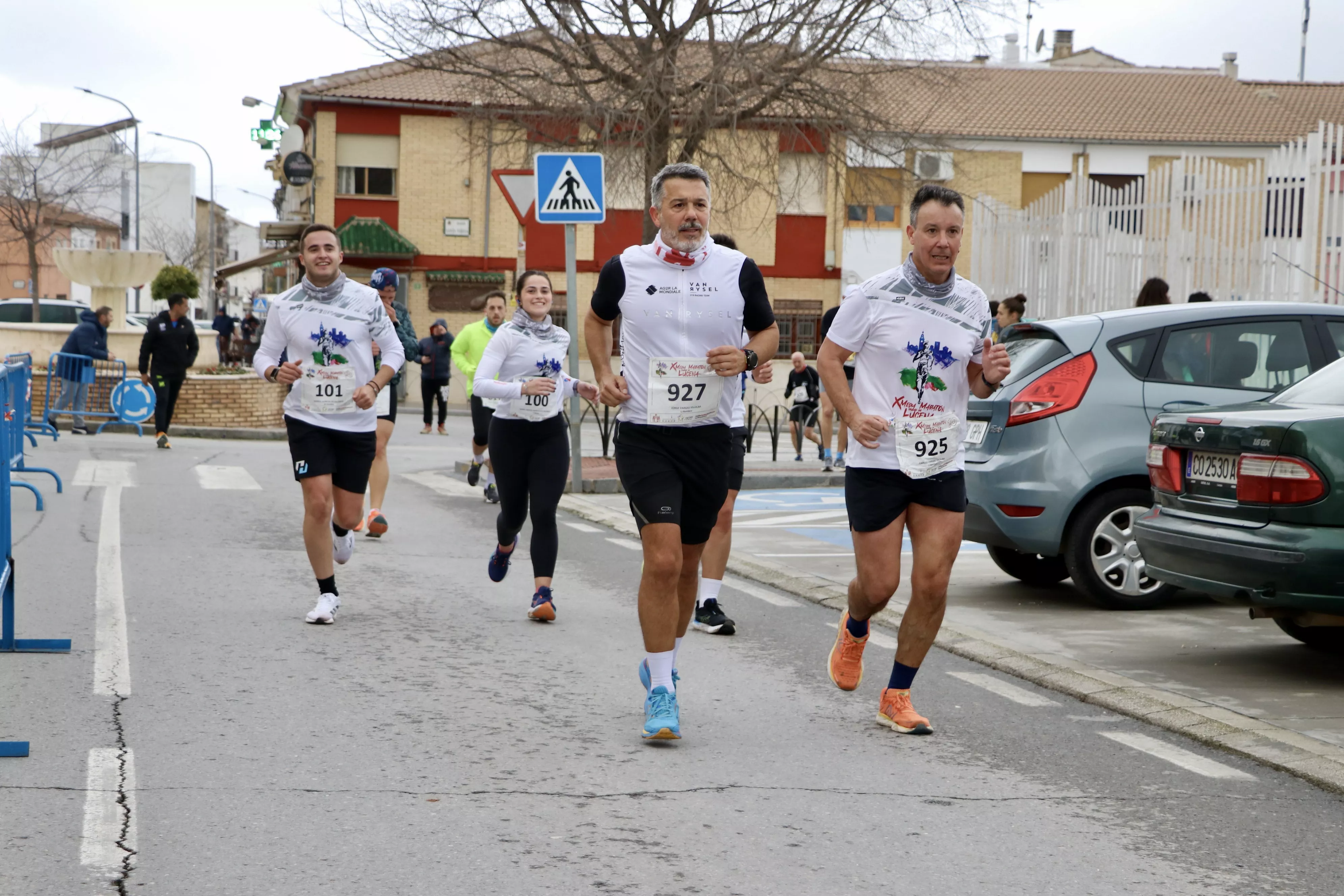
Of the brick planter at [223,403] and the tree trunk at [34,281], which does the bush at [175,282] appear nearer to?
the tree trunk at [34,281]

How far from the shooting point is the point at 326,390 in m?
7.99

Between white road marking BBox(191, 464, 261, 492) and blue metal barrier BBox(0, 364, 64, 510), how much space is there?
146 cm

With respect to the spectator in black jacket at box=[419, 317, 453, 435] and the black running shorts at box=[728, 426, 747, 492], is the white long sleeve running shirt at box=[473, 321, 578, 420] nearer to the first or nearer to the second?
the black running shorts at box=[728, 426, 747, 492]

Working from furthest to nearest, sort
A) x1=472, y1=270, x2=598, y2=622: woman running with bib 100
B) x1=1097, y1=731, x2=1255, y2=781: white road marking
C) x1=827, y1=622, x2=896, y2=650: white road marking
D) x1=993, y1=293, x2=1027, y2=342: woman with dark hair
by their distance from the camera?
x1=993, y1=293, x2=1027, y2=342: woman with dark hair → x1=472, y1=270, x2=598, y2=622: woman running with bib 100 → x1=827, y1=622, x2=896, y2=650: white road marking → x1=1097, y1=731, x2=1255, y2=781: white road marking

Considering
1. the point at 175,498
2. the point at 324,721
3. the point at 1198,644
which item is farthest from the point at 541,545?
the point at 175,498

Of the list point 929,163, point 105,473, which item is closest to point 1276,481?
point 105,473

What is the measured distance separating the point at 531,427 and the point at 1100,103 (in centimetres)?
3926

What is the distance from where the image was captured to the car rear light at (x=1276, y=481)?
628 centimetres

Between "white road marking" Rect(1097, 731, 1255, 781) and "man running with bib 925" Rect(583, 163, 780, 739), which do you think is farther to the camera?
"man running with bib 925" Rect(583, 163, 780, 739)

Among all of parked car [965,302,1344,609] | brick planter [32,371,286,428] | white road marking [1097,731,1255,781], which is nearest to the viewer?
Result: white road marking [1097,731,1255,781]

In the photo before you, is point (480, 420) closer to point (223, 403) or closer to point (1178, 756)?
point (1178, 756)

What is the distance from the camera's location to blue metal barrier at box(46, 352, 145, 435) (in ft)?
76.2

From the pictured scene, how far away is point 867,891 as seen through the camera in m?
4.02

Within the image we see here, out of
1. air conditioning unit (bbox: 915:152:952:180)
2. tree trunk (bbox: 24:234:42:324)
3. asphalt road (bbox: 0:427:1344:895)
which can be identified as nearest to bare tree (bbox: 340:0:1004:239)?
air conditioning unit (bbox: 915:152:952:180)
